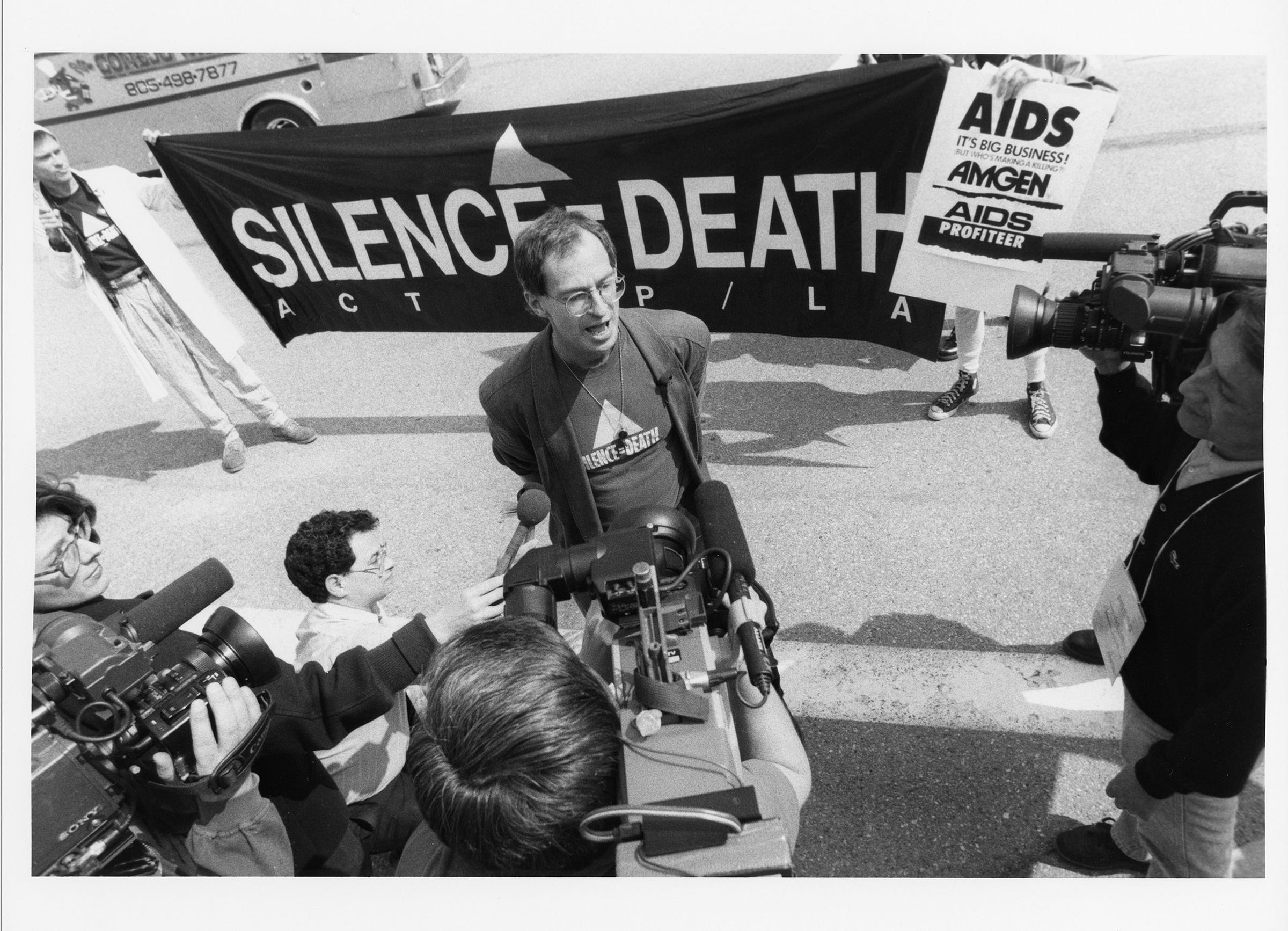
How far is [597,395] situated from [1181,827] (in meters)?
1.88

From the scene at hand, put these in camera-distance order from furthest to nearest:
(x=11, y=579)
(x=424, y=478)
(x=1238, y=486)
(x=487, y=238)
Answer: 1. (x=424, y=478)
2. (x=487, y=238)
3. (x=11, y=579)
4. (x=1238, y=486)

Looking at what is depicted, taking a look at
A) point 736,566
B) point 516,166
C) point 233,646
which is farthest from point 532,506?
point 516,166

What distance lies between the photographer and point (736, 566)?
1858mm

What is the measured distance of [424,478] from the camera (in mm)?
4715

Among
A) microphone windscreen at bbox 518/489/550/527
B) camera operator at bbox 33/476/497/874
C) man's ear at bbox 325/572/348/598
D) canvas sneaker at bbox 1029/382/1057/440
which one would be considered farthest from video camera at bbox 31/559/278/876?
canvas sneaker at bbox 1029/382/1057/440

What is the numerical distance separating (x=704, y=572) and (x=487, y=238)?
2.57 meters

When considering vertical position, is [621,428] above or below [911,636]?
above

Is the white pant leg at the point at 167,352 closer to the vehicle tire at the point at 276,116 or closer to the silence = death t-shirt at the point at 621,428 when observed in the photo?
the silence = death t-shirt at the point at 621,428

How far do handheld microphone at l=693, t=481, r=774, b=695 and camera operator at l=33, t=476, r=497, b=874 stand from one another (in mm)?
614

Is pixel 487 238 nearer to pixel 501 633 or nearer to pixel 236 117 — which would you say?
pixel 501 633

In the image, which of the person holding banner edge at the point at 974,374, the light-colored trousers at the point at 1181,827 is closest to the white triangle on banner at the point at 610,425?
the light-colored trousers at the point at 1181,827

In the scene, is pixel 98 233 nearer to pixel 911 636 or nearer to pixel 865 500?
pixel 865 500

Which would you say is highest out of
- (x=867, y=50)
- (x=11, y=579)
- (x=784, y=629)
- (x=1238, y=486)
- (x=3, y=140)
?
(x=3, y=140)

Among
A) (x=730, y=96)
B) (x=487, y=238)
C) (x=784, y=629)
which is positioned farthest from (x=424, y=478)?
(x=730, y=96)
